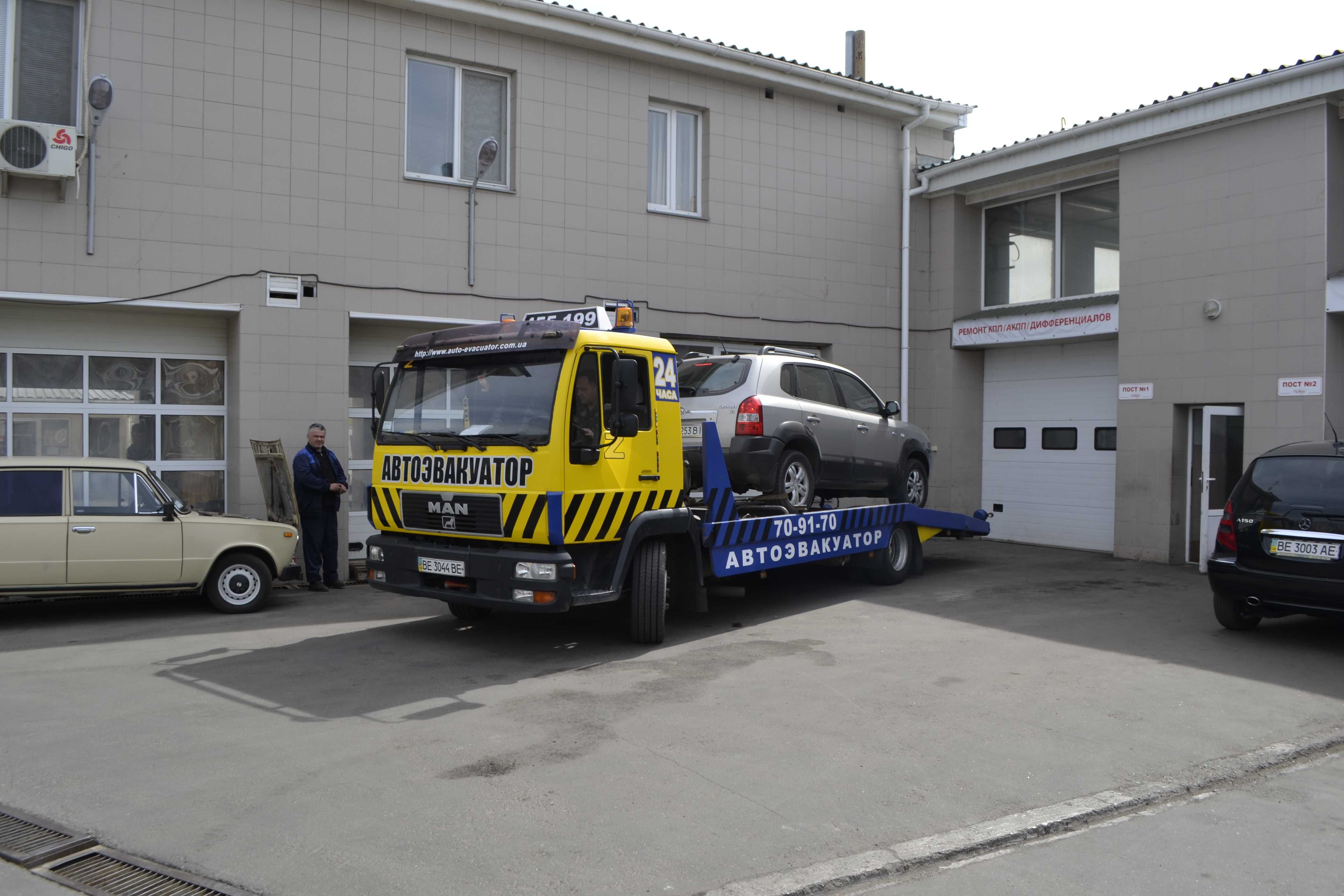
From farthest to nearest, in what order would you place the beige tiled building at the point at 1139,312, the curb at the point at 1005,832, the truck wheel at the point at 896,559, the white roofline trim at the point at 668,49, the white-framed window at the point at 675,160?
the white-framed window at the point at 675,160
the white roofline trim at the point at 668,49
the beige tiled building at the point at 1139,312
the truck wheel at the point at 896,559
the curb at the point at 1005,832

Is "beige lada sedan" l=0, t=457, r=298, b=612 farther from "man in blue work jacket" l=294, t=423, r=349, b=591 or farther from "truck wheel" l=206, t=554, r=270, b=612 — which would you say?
"man in blue work jacket" l=294, t=423, r=349, b=591

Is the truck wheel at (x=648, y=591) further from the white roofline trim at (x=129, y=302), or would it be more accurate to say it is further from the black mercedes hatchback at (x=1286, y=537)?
the white roofline trim at (x=129, y=302)

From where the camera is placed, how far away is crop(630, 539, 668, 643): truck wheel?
8.42m

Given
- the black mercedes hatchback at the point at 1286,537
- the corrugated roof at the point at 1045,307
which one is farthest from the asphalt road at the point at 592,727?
the corrugated roof at the point at 1045,307

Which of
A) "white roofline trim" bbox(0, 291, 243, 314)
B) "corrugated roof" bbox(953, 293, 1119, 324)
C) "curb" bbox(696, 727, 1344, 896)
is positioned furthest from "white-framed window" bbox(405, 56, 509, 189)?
"curb" bbox(696, 727, 1344, 896)

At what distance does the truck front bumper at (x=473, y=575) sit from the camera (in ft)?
25.1

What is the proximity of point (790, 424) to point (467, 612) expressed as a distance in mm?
3439

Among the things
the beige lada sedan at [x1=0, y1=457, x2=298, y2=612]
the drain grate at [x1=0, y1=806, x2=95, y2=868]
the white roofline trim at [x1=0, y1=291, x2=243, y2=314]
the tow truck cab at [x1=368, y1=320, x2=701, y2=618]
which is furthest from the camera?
the white roofline trim at [x1=0, y1=291, x2=243, y2=314]

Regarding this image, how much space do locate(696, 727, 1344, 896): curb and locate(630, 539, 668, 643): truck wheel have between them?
397cm

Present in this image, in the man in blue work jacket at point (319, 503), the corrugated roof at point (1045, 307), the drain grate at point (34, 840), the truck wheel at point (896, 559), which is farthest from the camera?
the corrugated roof at point (1045, 307)

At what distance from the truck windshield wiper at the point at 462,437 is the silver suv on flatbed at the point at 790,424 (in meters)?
1.80

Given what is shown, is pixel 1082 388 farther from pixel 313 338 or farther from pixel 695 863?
pixel 695 863

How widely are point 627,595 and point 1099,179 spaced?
417 inches

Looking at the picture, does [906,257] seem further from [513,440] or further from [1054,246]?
[513,440]
